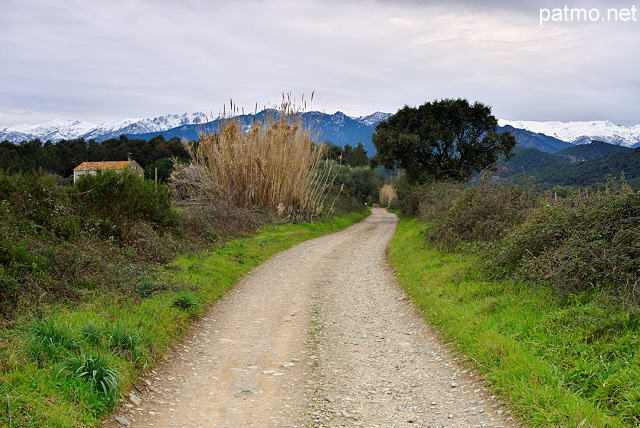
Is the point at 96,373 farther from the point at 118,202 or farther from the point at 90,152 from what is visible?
the point at 90,152

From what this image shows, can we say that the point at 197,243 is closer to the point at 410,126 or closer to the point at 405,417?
the point at 405,417

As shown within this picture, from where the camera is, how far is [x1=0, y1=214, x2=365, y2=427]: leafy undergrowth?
381 centimetres

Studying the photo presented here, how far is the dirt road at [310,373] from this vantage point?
4.34 metres

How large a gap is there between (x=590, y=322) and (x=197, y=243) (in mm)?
10796

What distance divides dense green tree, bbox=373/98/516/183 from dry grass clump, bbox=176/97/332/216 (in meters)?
8.66

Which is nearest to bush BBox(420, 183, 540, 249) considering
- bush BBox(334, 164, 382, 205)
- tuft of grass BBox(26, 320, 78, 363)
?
tuft of grass BBox(26, 320, 78, 363)

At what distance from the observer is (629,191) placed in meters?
6.84

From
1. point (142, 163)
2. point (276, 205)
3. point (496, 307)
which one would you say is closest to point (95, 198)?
point (496, 307)

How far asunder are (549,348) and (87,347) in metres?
5.05

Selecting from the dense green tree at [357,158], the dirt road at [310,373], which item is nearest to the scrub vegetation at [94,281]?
the dirt road at [310,373]

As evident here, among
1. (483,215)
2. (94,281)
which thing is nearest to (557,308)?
(483,215)

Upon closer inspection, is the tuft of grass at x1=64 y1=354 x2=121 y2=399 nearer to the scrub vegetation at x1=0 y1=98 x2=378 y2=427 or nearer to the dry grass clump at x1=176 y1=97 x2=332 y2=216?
the scrub vegetation at x1=0 y1=98 x2=378 y2=427

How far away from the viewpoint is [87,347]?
15.9ft

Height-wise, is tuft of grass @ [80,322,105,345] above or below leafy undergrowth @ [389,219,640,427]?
above
